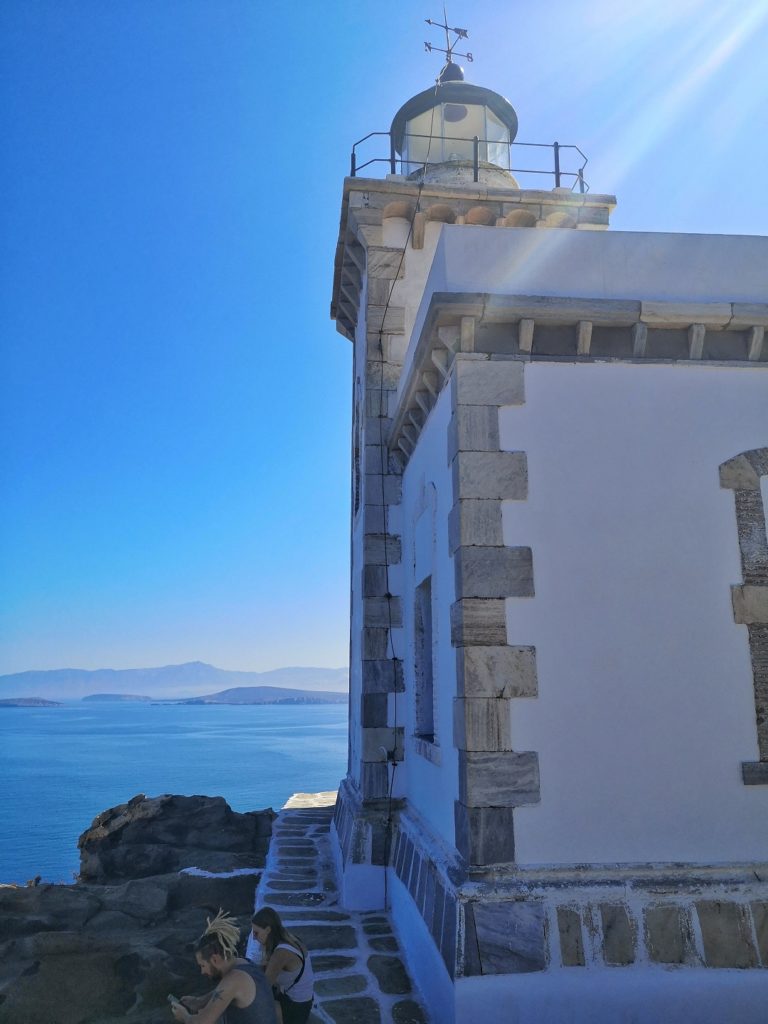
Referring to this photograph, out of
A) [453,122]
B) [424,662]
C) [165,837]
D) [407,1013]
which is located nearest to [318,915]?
[407,1013]

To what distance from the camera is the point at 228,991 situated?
3441 millimetres

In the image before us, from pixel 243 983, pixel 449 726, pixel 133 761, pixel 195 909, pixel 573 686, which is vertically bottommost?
pixel 133 761

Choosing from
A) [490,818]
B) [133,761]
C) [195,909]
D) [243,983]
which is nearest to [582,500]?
[490,818]

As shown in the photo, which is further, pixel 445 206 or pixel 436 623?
pixel 445 206

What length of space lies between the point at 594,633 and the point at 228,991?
294 cm

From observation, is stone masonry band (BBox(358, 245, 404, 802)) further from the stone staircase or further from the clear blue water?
the clear blue water

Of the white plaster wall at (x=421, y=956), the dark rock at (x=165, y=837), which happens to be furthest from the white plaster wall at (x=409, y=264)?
the dark rock at (x=165, y=837)

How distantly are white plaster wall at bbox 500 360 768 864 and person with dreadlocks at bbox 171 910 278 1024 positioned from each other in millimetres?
1745

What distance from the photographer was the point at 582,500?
4.96m

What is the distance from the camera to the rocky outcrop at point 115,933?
5059 millimetres

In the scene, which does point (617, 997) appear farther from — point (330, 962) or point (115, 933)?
point (115, 933)

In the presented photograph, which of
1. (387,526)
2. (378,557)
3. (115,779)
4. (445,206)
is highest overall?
(445,206)

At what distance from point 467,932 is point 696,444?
361 centimetres

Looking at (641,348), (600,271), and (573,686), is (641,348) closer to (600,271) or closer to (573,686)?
(600,271)
